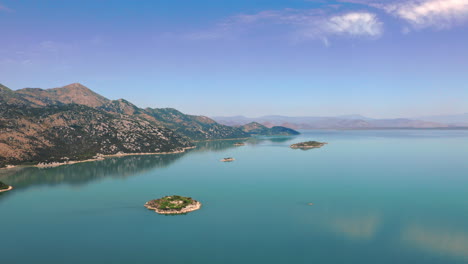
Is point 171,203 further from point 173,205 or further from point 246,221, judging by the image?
point 246,221

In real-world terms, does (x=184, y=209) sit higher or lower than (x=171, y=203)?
lower

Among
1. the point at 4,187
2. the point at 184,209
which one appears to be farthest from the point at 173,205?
the point at 4,187

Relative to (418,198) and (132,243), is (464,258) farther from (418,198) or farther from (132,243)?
(132,243)

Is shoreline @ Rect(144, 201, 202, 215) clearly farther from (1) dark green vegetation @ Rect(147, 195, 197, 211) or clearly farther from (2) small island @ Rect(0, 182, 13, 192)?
(2) small island @ Rect(0, 182, 13, 192)

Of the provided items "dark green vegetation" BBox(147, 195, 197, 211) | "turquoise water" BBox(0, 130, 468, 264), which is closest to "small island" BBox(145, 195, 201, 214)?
"dark green vegetation" BBox(147, 195, 197, 211)

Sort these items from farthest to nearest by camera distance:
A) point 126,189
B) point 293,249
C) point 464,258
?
1. point 126,189
2. point 293,249
3. point 464,258

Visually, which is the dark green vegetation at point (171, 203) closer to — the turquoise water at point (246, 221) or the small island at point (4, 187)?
the turquoise water at point (246, 221)

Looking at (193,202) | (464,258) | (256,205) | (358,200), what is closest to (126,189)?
(193,202)

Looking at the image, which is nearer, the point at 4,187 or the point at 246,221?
the point at 246,221
